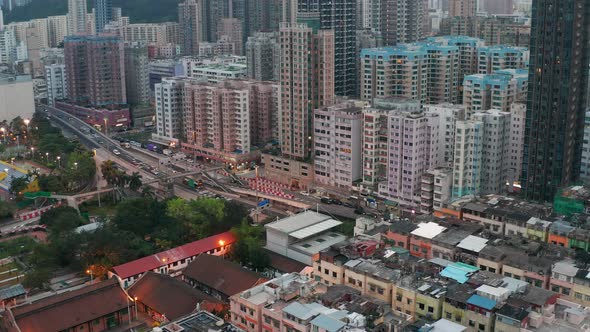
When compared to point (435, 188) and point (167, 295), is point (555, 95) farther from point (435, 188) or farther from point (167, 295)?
point (167, 295)

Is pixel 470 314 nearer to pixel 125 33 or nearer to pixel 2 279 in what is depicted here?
pixel 2 279

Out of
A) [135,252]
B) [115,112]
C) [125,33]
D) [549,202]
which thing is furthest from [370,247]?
[125,33]

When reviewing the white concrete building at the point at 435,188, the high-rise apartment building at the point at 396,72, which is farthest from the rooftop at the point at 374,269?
the high-rise apartment building at the point at 396,72

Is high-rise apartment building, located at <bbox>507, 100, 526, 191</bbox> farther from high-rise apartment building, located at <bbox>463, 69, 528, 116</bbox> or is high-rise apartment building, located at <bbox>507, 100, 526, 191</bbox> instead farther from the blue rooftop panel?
the blue rooftop panel

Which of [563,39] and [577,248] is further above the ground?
[563,39]

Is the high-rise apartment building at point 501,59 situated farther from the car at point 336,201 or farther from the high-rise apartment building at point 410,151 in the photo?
the car at point 336,201

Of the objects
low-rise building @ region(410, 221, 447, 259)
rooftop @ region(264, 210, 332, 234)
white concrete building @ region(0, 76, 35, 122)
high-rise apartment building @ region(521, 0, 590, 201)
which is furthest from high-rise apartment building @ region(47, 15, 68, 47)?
low-rise building @ region(410, 221, 447, 259)
